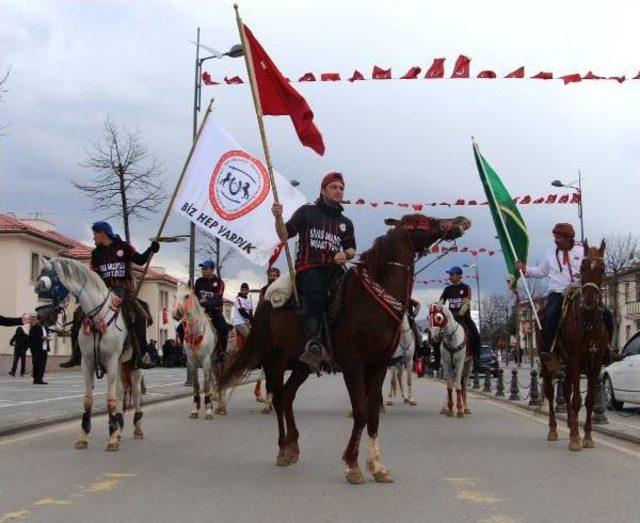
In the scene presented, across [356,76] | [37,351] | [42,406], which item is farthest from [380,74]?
[37,351]

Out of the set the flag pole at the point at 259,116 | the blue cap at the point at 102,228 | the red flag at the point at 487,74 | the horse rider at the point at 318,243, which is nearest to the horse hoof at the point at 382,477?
the horse rider at the point at 318,243

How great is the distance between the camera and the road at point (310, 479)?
20.8 feet

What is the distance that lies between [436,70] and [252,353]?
6.38 meters

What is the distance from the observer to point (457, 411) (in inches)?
618

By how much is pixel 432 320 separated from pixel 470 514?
31.2ft

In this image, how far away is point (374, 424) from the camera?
7684 mm

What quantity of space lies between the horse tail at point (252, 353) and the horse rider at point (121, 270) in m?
1.62

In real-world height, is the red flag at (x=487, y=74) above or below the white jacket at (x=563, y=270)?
above

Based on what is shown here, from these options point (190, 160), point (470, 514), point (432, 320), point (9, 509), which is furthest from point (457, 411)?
point (9, 509)

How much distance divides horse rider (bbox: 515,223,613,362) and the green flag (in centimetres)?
203

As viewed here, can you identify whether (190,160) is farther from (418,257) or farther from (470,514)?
(470,514)

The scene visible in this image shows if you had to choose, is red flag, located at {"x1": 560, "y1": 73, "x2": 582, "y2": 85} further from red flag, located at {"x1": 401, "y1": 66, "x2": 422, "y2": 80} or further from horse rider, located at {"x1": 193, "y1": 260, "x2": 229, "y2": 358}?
horse rider, located at {"x1": 193, "y1": 260, "x2": 229, "y2": 358}

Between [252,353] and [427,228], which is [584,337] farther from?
[252,353]

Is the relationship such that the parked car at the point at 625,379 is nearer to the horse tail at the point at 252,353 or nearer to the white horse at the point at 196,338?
the white horse at the point at 196,338
